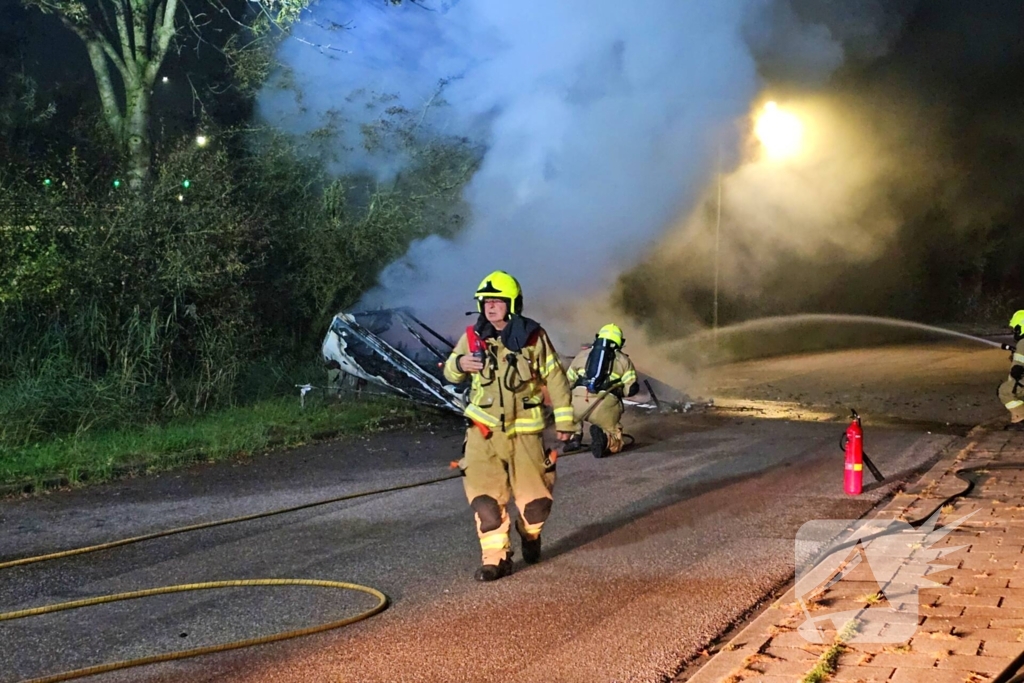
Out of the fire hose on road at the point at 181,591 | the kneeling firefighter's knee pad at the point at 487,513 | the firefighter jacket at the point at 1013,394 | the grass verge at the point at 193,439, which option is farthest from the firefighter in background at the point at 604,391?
the firefighter jacket at the point at 1013,394

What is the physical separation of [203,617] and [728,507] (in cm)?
401

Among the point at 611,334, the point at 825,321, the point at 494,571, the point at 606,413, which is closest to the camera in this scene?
the point at 494,571

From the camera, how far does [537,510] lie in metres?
5.75

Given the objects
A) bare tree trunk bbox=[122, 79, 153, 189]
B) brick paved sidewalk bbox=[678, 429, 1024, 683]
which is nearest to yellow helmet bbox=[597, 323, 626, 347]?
brick paved sidewalk bbox=[678, 429, 1024, 683]

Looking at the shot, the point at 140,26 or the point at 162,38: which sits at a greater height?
the point at 140,26

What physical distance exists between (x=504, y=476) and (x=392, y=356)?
262 inches

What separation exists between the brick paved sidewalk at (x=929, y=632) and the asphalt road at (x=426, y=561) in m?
0.29

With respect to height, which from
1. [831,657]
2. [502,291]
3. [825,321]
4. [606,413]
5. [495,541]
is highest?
[825,321]

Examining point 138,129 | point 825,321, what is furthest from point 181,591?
point 825,321

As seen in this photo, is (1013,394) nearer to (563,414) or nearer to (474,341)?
(563,414)

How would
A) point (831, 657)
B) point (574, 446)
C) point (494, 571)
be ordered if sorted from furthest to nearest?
point (574, 446) → point (494, 571) → point (831, 657)

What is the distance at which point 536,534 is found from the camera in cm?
589

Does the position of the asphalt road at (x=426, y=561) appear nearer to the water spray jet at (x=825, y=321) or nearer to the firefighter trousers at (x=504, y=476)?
the firefighter trousers at (x=504, y=476)

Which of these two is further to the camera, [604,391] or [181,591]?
[604,391]
